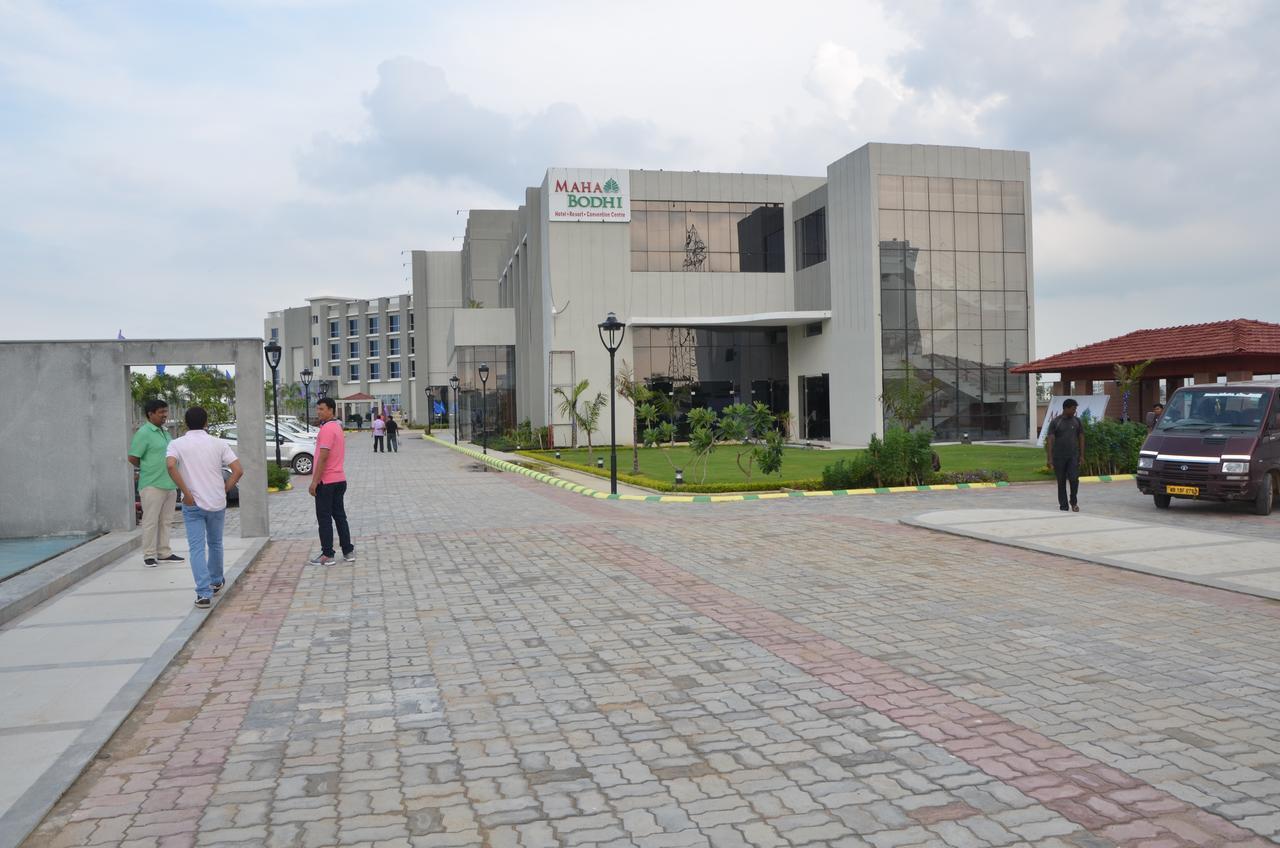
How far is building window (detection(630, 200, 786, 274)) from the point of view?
41.8 meters

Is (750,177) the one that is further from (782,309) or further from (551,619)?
(551,619)

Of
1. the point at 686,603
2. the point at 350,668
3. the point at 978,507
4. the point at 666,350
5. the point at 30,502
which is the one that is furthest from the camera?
the point at 666,350

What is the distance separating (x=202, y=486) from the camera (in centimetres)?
889

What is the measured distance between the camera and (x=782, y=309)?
140 ft

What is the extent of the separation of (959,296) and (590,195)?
1598 cm

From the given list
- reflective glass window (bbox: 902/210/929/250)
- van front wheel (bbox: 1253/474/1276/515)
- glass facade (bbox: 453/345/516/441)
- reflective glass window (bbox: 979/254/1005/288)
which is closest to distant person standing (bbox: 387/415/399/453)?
glass facade (bbox: 453/345/516/441)

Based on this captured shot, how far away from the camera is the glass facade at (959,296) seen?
118ft

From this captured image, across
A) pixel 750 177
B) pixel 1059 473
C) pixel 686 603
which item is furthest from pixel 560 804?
pixel 750 177

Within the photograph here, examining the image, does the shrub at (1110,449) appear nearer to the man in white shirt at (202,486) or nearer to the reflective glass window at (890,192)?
the reflective glass window at (890,192)

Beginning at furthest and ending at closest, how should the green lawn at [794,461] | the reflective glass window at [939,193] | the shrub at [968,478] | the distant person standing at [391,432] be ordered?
1. the distant person standing at [391,432]
2. the reflective glass window at [939,193]
3. the green lawn at [794,461]
4. the shrub at [968,478]

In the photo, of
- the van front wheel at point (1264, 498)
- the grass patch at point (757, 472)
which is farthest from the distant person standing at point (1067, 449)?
the grass patch at point (757, 472)

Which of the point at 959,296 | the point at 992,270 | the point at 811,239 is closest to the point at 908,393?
the point at 959,296

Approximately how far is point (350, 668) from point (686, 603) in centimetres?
319

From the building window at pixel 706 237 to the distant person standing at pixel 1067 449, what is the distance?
2830cm
